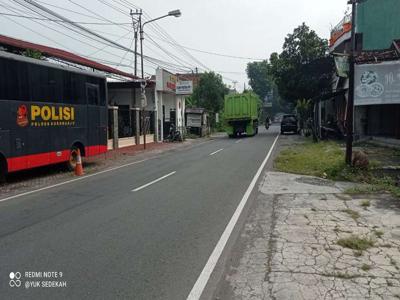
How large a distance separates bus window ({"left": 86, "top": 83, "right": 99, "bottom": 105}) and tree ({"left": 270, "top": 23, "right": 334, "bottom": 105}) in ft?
75.6

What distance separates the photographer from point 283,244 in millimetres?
6582

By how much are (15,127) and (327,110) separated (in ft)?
110

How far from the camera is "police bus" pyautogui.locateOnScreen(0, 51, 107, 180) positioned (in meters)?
12.8

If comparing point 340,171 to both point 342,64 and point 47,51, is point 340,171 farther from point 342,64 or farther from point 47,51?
point 47,51

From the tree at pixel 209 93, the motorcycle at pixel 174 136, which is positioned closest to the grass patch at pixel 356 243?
the motorcycle at pixel 174 136

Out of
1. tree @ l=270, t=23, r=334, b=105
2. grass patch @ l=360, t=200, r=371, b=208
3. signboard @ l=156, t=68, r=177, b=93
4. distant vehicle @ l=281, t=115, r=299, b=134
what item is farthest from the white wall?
grass patch @ l=360, t=200, r=371, b=208

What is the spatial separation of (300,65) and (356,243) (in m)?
34.5

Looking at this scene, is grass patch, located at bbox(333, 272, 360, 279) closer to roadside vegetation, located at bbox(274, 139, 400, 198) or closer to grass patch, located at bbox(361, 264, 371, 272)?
grass patch, located at bbox(361, 264, 371, 272)

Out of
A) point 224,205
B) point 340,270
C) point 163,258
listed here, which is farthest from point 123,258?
point 224,205

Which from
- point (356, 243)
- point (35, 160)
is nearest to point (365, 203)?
point (356, 243)

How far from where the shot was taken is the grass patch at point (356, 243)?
6.30 m

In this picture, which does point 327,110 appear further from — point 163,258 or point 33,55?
point 163,258

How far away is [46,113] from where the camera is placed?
1453 centimetres

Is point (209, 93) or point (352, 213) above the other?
point (209, 93)
